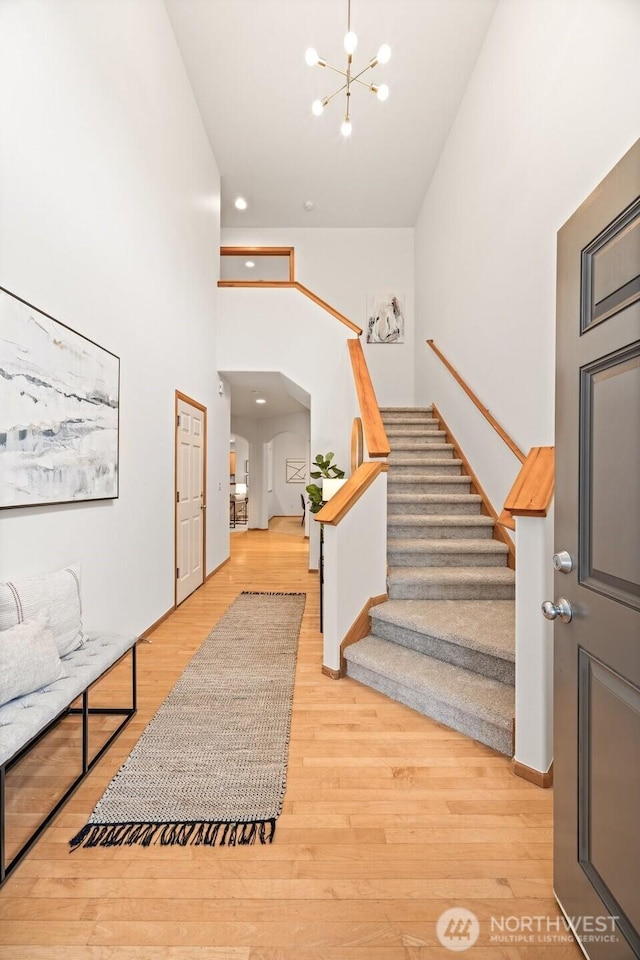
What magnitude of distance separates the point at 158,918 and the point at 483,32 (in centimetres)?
624

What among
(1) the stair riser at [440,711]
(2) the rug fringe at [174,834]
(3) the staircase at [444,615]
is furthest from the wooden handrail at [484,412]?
(2) the rug fringe at [174,834]

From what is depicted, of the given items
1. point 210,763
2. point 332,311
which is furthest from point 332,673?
point 332,311

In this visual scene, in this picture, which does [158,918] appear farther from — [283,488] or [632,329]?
[283,488]

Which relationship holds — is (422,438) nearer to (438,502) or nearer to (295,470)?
(438,502)

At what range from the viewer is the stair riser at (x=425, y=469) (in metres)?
4.55

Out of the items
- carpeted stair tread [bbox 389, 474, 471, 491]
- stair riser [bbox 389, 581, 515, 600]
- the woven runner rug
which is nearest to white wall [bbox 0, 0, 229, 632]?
the woven runner rug

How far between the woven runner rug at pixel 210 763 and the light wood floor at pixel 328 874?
64mm

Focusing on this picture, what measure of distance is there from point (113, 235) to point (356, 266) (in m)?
5.02

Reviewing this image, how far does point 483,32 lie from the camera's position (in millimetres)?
3992

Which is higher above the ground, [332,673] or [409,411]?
[409,411]

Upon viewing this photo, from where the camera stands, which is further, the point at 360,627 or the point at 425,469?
the point at 425,469

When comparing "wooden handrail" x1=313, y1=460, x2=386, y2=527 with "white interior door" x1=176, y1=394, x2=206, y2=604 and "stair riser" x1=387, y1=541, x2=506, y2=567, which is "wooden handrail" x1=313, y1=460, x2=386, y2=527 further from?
"white interior door" x1=176, y1=394, x2=206, y2=604

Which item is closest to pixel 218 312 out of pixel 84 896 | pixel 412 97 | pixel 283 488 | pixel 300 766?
pixel 412 97

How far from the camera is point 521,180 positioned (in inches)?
129
